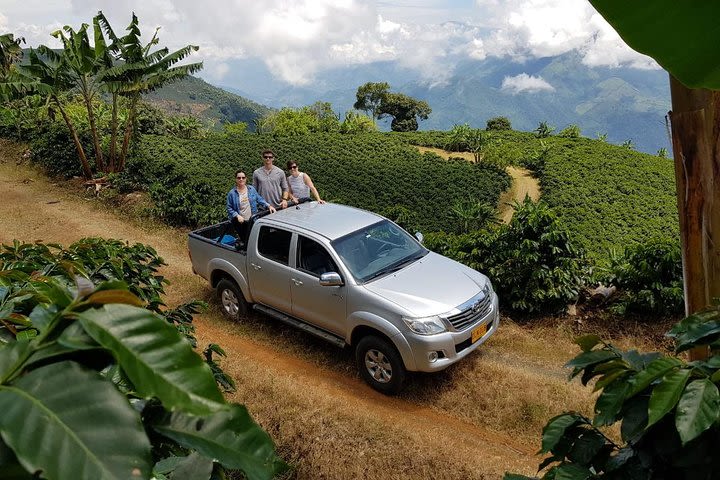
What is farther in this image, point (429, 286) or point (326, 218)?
point (326, 218)

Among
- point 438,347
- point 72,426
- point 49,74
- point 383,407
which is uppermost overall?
point 49,74

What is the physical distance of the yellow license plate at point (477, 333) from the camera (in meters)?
5.62

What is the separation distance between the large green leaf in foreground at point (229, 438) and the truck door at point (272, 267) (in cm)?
545

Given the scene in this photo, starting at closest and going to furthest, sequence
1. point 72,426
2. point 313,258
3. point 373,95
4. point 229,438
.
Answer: point 72,426 < point 229,438 < point 313,258 < point 373,95

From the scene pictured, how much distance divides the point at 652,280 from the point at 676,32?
6742 millimetres

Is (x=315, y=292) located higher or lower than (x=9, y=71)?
lower

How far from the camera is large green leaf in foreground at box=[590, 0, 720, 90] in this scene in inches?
43.6

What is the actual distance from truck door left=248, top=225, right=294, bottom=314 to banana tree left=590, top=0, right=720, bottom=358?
471cm

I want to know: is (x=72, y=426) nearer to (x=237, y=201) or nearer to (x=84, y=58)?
(x=237, y=201)

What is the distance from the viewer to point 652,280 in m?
6.97

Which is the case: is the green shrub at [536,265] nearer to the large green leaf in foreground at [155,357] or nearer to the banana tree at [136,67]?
the large green leaf in foreground at [155,357]

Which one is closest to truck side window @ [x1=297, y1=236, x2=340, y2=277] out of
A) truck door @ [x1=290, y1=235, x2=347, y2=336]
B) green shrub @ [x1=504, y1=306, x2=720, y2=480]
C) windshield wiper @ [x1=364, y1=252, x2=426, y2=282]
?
truck door @ [x1=290, y1=235, x2=347, y2=336]

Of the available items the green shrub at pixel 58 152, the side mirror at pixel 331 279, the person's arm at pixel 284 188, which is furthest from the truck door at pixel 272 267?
the green shrub at pixel 58 152

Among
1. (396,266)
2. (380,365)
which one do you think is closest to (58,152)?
(396,266)
